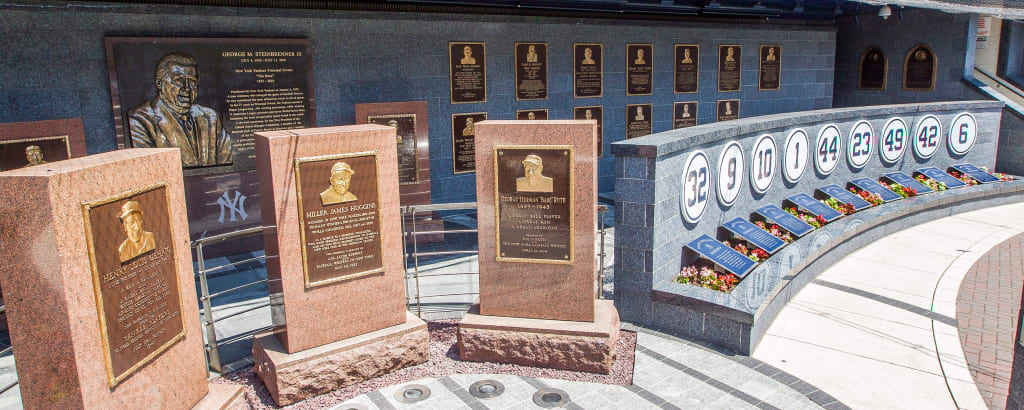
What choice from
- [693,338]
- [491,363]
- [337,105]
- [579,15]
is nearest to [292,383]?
[491,363]

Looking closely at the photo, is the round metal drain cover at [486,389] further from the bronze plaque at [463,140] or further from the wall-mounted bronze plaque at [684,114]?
the wall-mounted bronze plaque at [684,114]

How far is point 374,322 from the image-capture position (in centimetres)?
636

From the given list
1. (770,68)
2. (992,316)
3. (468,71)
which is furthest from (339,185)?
(770,68)

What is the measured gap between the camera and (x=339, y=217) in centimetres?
596

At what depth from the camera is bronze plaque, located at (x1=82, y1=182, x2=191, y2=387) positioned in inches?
162

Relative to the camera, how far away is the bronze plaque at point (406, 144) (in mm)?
11086

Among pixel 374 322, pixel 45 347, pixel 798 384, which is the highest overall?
pixel 45 347

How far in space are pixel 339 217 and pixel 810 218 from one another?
7.93m

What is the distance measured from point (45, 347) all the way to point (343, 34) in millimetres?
7907

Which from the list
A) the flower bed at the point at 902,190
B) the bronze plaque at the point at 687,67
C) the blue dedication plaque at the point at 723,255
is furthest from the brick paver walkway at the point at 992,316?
the bronze plaque at the point at 687,67

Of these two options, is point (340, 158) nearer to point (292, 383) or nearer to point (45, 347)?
point (292, 383)

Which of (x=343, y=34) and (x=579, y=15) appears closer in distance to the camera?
(x=343, y=34)

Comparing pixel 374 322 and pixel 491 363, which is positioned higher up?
pixel 374 322

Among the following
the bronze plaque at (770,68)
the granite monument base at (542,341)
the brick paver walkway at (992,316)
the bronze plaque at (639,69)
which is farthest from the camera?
the bronze plaque at (770,68)
